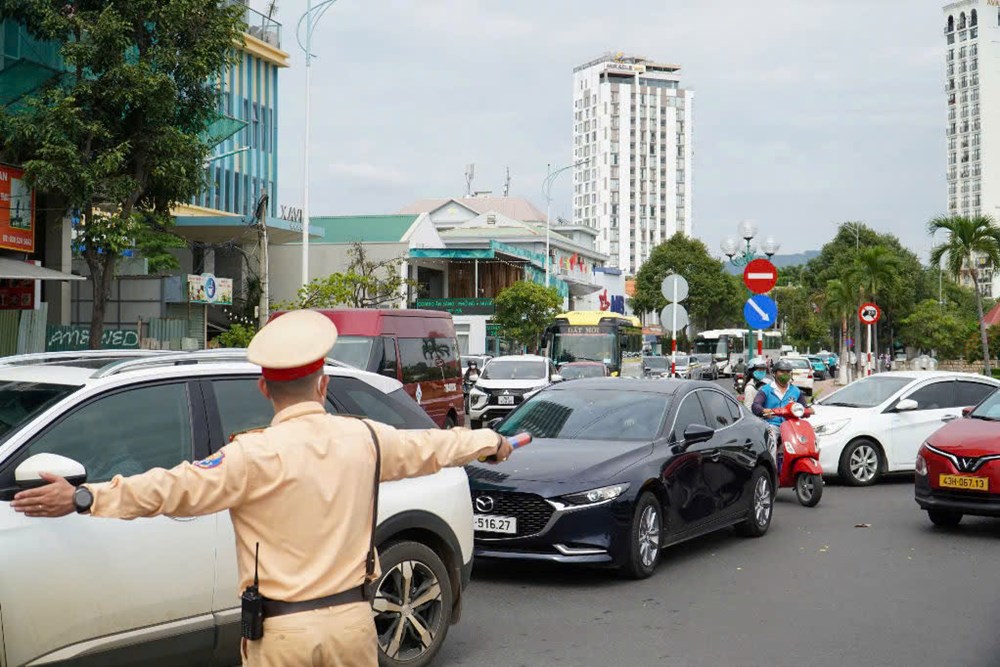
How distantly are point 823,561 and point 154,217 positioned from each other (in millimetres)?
17375

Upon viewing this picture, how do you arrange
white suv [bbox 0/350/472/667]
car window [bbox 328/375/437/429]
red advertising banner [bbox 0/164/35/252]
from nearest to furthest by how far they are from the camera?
white suv [bbox 0/350/472/667], car window [bbox 328/375/437/429], red advertising banner [bbox 0/164/35/252]

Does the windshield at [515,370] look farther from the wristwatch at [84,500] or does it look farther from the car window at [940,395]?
the wristwatch at [84,500]

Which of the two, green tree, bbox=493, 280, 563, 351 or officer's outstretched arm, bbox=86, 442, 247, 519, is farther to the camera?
green tree, bbox=493, 280, 563, 351

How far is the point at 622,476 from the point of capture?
8852 millimetres

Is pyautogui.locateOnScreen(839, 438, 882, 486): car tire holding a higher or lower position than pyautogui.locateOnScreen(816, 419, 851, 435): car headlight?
lower

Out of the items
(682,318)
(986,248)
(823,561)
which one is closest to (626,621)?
(823,561)

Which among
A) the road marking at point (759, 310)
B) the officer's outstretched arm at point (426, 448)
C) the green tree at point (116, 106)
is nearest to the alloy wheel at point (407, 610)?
the officer's outstretched arm at point (426, 448)

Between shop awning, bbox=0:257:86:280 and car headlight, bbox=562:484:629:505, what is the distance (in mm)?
15502

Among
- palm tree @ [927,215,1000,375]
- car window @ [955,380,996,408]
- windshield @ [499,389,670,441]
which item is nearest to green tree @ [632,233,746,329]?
palm tree @ [927,215,1000,375]

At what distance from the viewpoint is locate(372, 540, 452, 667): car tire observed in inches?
234

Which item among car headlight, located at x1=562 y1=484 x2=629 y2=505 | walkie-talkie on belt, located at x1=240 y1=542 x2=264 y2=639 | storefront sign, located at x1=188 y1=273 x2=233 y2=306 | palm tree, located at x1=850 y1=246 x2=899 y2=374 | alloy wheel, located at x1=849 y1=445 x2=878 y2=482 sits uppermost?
palm tree, located at x1=850 y1=246 x2=899 y2=374

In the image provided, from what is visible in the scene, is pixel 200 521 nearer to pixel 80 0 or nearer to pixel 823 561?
pixel 823 561

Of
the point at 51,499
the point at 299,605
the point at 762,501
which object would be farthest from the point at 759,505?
the point at 51,499

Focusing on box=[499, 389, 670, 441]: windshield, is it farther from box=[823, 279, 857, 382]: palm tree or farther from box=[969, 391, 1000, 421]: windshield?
box=[823, 279, 857, 382]: palm tree
